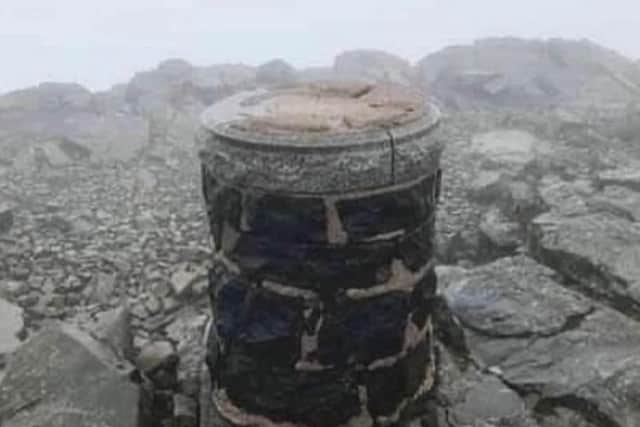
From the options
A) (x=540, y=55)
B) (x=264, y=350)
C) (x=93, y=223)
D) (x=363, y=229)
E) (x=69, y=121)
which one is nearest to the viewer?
(x=363, y=229)

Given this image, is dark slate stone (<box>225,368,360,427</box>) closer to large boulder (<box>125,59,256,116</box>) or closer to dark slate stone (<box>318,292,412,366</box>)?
dark slate stone (<box>318,292,412,366</box>)

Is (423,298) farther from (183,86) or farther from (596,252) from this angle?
(183,86)

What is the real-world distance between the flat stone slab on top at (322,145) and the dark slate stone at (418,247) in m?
0.19

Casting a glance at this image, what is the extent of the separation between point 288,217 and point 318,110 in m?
0.42

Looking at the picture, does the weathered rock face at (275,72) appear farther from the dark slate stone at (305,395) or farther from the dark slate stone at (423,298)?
the dark slate stone at (305,395)

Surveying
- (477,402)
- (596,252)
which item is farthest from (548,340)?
(596,252)

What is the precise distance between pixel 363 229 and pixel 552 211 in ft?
8.01

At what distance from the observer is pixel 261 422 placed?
2514mm

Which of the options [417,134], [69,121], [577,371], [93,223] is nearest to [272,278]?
[417,134]

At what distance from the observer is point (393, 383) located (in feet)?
8.18

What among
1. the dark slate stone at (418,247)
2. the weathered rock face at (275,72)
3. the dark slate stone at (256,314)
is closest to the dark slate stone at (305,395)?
the dark slate stone at (256,314)

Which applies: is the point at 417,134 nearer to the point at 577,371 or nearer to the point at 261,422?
the point at 261,422

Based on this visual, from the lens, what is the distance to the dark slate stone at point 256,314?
233 centimetres

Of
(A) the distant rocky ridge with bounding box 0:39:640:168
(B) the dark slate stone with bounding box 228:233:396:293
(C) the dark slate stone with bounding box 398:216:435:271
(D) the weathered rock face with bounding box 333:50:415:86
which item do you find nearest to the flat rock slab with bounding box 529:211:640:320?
(C) the dark slate stone with bounding box 398:216:435:271
